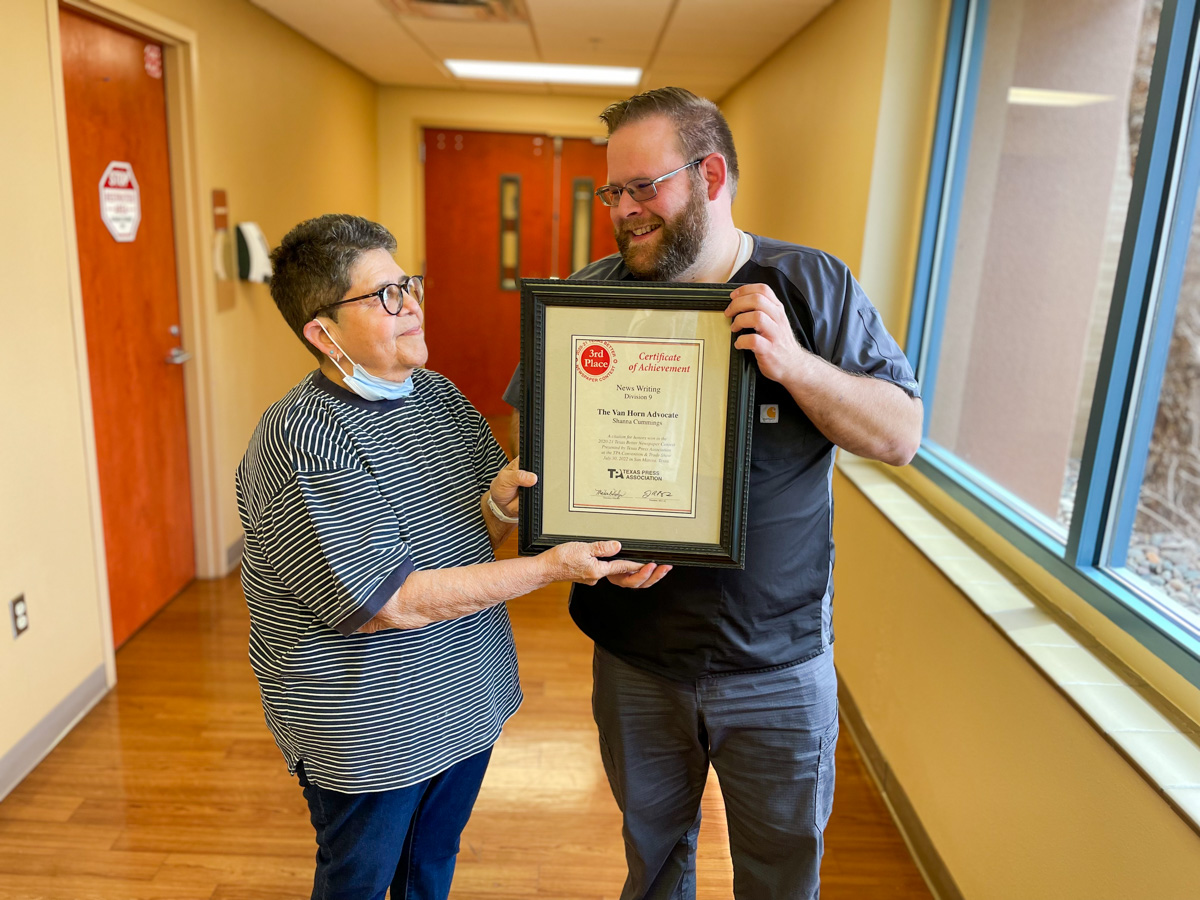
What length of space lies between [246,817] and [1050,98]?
120 inches

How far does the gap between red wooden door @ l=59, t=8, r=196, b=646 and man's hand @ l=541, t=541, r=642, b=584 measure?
8.13 feet

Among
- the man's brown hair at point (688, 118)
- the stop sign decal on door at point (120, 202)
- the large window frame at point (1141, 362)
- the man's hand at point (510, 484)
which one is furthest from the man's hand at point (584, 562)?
the stop sign decal on door at point (120, 202)

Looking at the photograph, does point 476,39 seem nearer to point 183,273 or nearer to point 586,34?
point 586,34

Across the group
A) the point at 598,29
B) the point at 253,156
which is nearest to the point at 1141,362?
the point at 598,29

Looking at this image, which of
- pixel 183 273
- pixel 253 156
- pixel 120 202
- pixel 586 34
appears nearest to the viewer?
pixel 120 202

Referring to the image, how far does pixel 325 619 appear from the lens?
3.84ft

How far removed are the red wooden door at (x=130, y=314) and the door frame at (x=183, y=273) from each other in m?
0.04

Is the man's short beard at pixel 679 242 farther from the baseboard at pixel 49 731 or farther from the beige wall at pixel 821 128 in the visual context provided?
the baseboard at pixel 49 731

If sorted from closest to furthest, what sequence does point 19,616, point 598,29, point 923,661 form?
point 923,661 < point 19,616 < point 598,29

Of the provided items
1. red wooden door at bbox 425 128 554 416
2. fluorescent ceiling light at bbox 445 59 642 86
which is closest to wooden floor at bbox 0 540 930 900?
fluorescent ceiling light at bbox 445 59 642 86

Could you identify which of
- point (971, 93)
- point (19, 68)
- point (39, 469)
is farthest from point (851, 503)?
point (19, 68)

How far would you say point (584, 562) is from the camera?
1187 millimetres

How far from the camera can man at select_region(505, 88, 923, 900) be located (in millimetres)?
1295

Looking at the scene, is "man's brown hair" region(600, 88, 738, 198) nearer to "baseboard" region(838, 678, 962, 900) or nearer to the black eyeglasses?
the black eyeglasses
